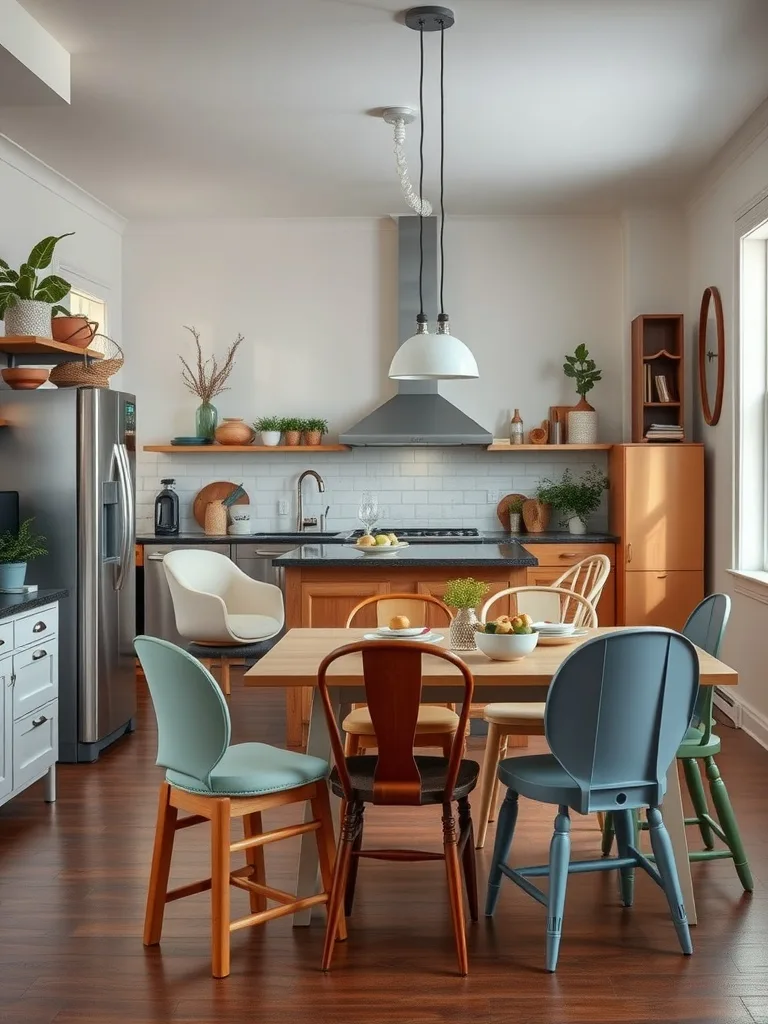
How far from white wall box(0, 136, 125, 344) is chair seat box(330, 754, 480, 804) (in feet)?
10.4

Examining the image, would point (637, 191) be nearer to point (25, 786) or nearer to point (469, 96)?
point (469, 96)

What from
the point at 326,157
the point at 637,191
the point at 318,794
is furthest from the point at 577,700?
the point at 637,191

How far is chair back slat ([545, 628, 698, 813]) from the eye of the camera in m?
2.80

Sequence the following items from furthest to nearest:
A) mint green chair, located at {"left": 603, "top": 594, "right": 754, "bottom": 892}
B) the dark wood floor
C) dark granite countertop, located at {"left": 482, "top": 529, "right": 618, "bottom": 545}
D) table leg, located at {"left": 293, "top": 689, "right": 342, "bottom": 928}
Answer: dark granite countertop, located at {"left": 482, "top": 529, "right": 618, "bottom": 545}
mint green chair, located at {"left": 603, "top": 594, "right": 754, "bottom": 892}
table leg, located at {"left": 293, "top": 689, "right": 342, "bottom": 928}
the dark wood floor

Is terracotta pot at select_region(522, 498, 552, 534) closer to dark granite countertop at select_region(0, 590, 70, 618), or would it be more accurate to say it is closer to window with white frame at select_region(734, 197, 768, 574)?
window with white frame at select_region(734, 197, 768, 574)

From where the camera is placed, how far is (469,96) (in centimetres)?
511

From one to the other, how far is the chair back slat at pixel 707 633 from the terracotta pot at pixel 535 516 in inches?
140

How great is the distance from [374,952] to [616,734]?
883mm

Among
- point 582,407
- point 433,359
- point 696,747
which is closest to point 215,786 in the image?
point 696,747

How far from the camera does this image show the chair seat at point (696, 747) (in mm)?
3312

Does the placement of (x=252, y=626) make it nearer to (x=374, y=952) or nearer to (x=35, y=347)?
(x=35, y=347)

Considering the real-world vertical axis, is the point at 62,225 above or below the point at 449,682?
above

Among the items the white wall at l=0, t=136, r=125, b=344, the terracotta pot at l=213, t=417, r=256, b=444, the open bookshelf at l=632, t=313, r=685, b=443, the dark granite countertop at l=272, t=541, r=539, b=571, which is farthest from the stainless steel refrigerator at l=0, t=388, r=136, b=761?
the open bookshelf at l=632, t=313, r=685, b=443

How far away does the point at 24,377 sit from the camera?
5086mm
